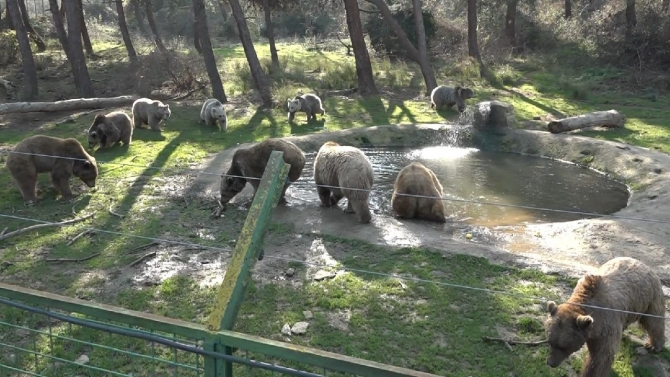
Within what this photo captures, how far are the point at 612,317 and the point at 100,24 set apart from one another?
2217 inches

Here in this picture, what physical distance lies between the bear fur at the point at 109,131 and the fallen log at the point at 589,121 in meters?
10.8

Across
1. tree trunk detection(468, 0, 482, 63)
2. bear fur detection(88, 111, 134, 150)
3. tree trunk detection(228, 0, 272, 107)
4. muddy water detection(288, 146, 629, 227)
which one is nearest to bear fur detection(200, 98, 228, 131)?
bear fur detection(88, 111, 134, 150)

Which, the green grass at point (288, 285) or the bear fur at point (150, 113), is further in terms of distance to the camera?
the bear fur at point (150, 113)

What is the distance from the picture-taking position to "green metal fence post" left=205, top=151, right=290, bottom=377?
2740 millimetres

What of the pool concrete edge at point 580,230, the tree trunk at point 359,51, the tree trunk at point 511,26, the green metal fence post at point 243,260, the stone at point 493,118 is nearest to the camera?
the green metal fence post at point 243,260

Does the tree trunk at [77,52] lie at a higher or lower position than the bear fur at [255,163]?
higher

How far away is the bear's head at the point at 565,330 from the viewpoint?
4.68 m

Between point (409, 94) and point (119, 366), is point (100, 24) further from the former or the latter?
point (119, 366)

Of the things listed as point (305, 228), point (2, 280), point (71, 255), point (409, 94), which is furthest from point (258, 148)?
point (409, 94)

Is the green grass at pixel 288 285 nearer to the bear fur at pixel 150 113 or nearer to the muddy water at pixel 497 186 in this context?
the bear fur at pixel 150 113

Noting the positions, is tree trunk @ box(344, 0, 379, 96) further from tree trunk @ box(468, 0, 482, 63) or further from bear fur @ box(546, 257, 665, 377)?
bear fur @ box(546, 257, 665, 377)

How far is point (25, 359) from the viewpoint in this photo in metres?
5.46

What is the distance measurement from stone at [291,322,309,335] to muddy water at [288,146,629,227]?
3994mm

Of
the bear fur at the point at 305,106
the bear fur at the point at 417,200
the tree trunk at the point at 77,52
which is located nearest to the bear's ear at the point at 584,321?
the bear fur at the point at 417,200
